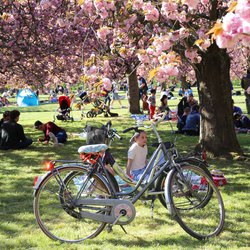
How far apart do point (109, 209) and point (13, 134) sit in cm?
752

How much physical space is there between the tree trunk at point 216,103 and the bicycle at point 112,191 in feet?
15.6

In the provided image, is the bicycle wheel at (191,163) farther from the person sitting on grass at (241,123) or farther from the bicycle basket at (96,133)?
the person sitting on grass at (241,123)

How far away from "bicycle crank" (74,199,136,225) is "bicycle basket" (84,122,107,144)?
892 millimetres

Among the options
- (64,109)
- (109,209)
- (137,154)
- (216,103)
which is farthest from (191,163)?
(64,109)

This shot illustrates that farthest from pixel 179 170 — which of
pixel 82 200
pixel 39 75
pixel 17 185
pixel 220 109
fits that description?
pixel 39 75

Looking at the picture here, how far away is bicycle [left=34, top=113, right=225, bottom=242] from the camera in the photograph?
4.97m

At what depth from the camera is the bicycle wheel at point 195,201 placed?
494 cm

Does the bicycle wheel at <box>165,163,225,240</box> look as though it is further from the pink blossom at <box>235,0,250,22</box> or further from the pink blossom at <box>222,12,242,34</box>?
the pink blossom at <box>235,0,250,22</box>

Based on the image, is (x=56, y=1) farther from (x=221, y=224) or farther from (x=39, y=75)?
(x=221, y=224)

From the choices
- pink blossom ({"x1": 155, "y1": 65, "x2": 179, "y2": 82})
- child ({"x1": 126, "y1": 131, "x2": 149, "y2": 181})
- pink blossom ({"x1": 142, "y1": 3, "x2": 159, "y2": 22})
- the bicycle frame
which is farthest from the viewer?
pink blossom ({"x1": 142, "y1": 3, "x2": 159, "y2": 22})

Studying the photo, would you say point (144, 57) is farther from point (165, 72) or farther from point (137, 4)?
point (165, 72)

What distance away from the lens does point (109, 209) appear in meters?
5.00

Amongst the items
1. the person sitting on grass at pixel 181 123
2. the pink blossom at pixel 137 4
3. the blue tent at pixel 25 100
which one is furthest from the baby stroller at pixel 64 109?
the blue tent at pixel 25 100

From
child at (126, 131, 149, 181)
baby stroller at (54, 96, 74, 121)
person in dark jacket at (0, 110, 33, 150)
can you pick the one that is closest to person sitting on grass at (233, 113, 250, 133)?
person in dark jacket at (0, 110, 33, 150)
